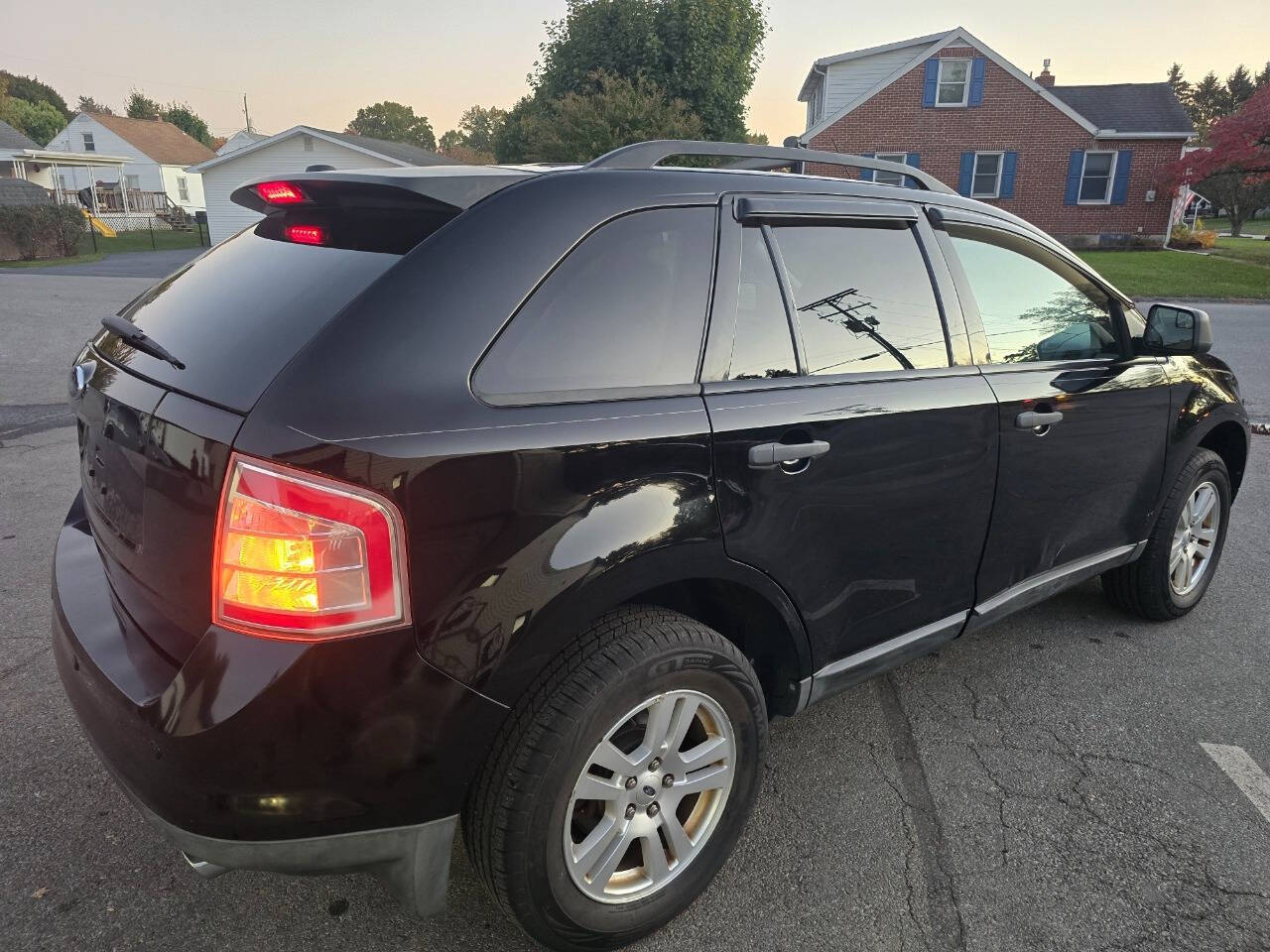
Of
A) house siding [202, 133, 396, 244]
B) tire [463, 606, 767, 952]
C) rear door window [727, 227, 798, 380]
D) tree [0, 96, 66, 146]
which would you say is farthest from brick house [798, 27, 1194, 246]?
tree [0, 96, 66, 146]

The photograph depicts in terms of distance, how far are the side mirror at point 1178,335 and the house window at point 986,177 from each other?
2822cm

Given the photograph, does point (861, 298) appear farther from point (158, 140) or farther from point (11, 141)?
point (158, 140)

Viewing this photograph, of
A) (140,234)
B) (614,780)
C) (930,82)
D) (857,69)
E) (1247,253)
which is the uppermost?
(857,69)

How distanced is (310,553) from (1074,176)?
1278 inches

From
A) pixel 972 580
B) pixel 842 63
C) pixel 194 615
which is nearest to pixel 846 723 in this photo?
pixel 972 580

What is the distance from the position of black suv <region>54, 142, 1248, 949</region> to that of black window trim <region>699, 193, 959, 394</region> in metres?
0.01

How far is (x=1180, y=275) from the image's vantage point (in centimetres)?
2125

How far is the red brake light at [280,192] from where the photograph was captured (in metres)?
2.08

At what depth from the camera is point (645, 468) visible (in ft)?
6.11

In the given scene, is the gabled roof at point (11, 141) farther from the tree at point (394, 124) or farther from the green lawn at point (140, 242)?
the tree at point (394, 124)

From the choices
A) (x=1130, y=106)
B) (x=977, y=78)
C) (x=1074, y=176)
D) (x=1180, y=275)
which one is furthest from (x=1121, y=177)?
(x=1180, y=275)

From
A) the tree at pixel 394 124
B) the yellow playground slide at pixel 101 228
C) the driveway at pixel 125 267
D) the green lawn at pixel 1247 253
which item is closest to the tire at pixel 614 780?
the driveway at pixel 125 267

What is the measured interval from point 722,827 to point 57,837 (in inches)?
71.0

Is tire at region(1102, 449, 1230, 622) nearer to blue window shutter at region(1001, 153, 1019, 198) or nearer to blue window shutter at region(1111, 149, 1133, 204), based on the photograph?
blue window shutter at region(1001, 153, 1019, 198)
